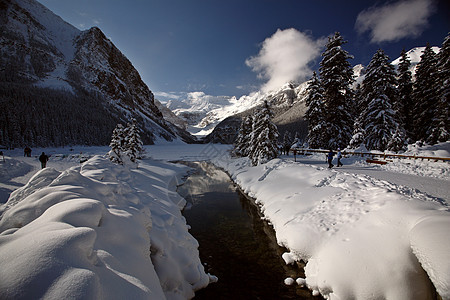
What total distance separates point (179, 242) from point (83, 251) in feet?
15.2

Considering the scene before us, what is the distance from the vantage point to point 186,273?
558cm

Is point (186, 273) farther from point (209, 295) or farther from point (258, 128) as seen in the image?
point (258, 128)

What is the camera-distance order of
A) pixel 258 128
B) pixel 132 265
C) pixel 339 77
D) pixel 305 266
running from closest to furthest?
pixel 132 265, pixel 305 266, pixel 339 77, pixel 258 128

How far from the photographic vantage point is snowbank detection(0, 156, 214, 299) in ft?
6.57

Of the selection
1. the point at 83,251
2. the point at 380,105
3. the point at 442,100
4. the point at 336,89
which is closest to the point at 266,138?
the point at 336,89

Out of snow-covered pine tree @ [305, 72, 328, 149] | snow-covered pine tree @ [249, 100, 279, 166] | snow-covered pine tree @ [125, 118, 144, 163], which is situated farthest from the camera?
snow-covered pine tree @ [125, 118, 144, 163]

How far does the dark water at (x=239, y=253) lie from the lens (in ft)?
18.6

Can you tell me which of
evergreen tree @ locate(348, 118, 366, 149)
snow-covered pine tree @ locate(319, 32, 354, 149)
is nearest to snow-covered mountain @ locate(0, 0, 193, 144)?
snow-covered pine tree @ locate(319, 32, 354, 149)

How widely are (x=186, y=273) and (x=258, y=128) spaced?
18.7m

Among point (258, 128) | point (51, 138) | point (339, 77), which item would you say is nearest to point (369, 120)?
point (339, 77)

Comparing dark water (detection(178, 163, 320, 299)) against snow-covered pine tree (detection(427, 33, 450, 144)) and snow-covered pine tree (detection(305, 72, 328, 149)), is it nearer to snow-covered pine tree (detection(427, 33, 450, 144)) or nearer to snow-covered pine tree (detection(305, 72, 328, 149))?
snow-covered pine tree (detection(305, 72, 328, 149))

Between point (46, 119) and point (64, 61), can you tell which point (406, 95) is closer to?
point (46, 119)

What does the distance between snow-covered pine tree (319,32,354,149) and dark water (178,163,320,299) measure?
48.6ft

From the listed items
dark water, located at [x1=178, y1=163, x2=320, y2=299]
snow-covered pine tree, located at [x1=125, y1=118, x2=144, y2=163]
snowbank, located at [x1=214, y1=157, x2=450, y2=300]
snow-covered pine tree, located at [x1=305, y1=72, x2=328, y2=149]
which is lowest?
dark water, located at [x1=178, y1=163, x2=320, y2=299]
